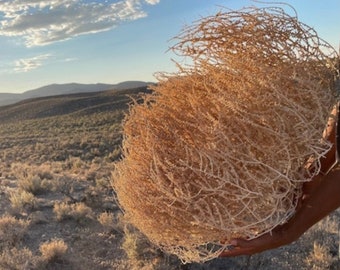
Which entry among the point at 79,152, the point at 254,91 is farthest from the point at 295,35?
the point at 79,152

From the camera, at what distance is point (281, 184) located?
10.4ft

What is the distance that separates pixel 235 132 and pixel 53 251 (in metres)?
6.28

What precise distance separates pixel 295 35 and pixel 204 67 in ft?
2.11

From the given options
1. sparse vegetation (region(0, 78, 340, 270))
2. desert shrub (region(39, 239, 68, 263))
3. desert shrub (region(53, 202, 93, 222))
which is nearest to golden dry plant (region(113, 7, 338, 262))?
sparse vegetation (region(0, 78, 340, 270))

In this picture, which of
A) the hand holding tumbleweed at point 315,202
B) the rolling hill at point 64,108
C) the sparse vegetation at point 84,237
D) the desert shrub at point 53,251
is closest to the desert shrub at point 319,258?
the sparse vegetation at point 84,237

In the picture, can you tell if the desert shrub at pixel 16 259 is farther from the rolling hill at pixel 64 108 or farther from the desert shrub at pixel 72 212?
the rolling hill at pixel 64 108

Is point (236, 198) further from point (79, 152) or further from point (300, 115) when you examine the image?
point (79, 152)

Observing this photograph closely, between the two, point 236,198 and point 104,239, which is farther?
point 104,239

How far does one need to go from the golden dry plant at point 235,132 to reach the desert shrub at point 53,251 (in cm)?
535

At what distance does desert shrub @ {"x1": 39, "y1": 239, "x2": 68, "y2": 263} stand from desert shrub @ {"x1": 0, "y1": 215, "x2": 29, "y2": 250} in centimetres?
86

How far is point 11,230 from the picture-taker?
979 cm

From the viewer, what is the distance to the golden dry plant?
10.1 feet

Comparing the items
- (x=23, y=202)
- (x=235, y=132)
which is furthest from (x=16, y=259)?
(x=235, y=132)

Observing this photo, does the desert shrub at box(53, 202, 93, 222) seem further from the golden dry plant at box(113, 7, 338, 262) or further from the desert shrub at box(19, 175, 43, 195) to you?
the golden dry plant at box(113, 7, 338, 262)
